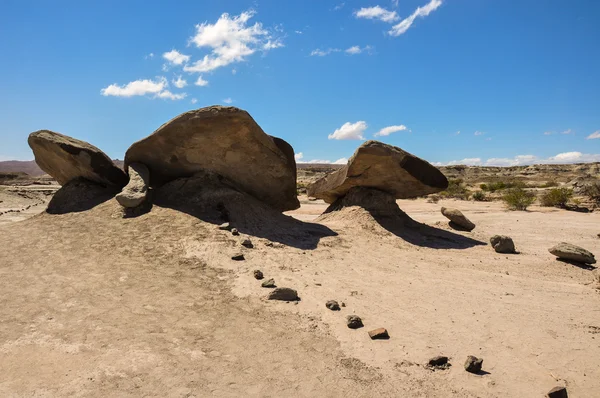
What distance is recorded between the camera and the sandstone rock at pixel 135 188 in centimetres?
686

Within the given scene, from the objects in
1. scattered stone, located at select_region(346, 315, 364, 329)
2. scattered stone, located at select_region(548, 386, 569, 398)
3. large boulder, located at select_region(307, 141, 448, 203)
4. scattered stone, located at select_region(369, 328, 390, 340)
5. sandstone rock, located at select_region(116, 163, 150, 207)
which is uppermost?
large boulder, located at select_region(307, 141, 448, 203)

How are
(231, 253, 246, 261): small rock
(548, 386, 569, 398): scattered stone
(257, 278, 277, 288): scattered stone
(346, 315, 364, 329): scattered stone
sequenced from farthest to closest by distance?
1. (231, 253, 246, 261): small rock
2. (257, 278, 277, 288): scattered stone
3. (346, 315, 364, 329): scattered stone
4. (548, 386, 569, 398): scattered stone

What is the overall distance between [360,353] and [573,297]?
10.3 feet

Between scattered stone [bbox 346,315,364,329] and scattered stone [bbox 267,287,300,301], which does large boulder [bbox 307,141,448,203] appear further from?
scattered stone [bbox 346,315,364,329]

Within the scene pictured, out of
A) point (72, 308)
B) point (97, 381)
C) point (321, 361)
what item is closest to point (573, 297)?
point (321, 361)

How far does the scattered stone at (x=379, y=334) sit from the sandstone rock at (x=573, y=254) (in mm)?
4433

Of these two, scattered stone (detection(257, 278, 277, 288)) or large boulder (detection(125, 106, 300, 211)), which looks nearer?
scattered stone (detection(257, 278, 277, 288))

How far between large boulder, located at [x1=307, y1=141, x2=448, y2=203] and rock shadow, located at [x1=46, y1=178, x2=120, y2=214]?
195 inches

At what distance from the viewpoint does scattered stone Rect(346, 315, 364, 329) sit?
377cm

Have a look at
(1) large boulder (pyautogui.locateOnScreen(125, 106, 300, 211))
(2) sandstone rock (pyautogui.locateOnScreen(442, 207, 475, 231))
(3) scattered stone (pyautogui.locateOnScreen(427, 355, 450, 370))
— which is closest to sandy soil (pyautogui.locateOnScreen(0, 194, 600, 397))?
(3) scattered stone (pyautogui.locateOnScreen(427, 355, 450, 370))

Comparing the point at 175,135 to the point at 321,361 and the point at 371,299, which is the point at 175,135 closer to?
the point at 371,299

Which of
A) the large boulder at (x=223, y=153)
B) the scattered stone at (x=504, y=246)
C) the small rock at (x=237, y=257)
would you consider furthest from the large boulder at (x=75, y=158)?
the scattered stone at (x=504, y=246)

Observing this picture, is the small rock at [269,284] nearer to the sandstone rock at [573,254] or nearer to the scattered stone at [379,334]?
the scattered stone at [379,334]

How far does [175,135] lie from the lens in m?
7.45
